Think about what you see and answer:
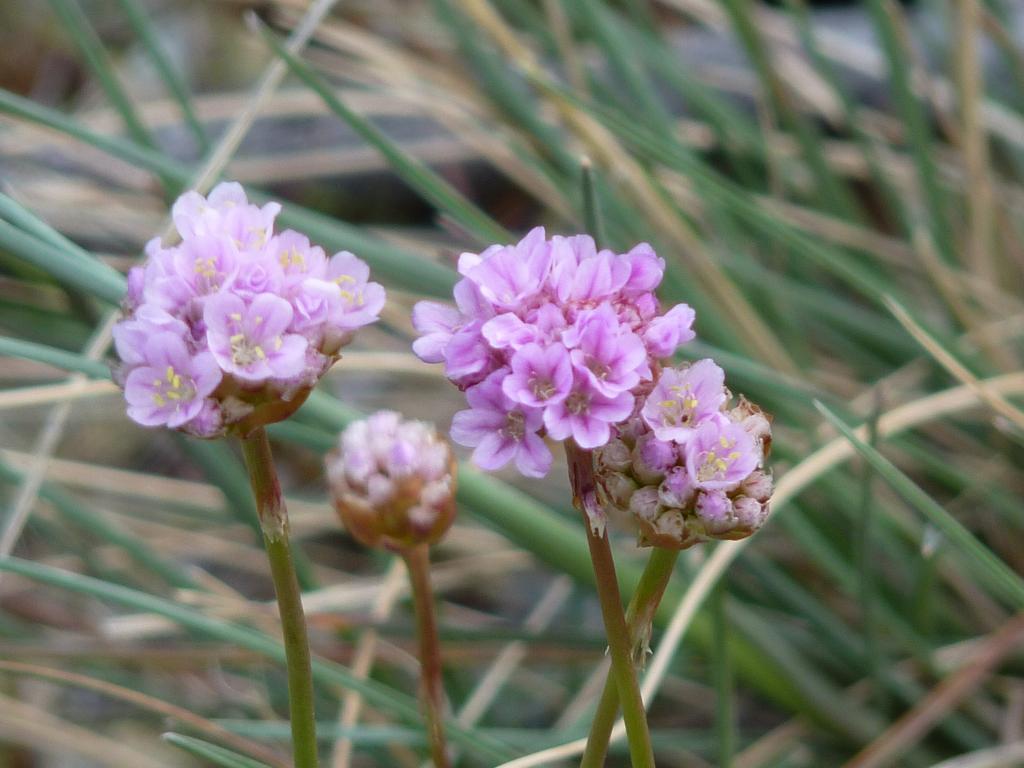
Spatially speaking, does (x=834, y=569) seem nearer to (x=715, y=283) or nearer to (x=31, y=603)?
(x=715, y=283)

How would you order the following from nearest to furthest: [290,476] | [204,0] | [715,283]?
[715,283] → [290,476] → [204,0]

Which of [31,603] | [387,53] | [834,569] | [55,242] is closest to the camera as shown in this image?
[55,242]

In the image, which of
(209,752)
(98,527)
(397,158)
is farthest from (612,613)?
(98,527)

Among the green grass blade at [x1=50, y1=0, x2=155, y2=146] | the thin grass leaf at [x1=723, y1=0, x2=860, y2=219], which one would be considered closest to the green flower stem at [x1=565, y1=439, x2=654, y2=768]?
A: the green grass blade at [x1=50, y1=0, x2=155, y2=146]

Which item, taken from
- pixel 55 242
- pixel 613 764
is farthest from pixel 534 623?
pixel 55 242

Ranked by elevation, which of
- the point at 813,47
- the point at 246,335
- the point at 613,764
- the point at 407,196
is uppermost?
the point at 407,196

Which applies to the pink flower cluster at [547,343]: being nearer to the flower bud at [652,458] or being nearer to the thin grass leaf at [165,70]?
the flower bud at [652,458]

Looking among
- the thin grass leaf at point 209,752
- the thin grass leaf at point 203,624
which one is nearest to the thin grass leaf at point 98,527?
the thin grass leaf at point 203,624
